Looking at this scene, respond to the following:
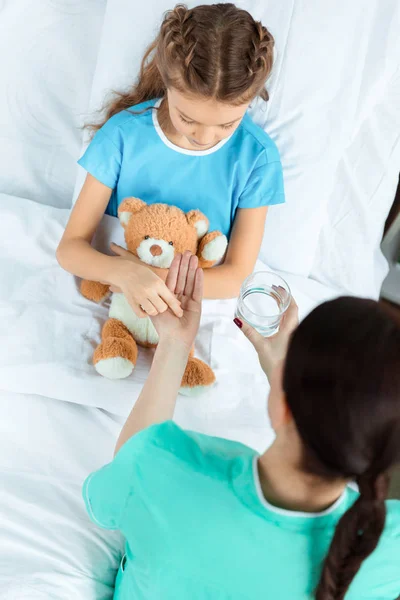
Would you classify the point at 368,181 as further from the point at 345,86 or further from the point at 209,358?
the point at 209,358

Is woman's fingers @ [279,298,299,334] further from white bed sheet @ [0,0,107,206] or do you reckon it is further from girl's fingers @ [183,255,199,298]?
white bed sheet @ [0,0,107,206]

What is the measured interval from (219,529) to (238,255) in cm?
67

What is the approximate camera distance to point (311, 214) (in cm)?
140

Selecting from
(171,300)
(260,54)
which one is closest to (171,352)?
(171,300)

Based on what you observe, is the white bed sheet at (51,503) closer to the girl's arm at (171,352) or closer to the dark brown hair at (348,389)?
the girl's arm at (171,352)

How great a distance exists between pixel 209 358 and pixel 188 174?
368 mm

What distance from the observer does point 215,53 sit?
3.11 ft

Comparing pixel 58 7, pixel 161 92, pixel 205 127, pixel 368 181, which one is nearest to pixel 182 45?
pixel 205 127

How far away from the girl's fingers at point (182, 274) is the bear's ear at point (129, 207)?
0.18 metres

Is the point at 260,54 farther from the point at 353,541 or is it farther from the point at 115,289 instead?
the point at 353,541

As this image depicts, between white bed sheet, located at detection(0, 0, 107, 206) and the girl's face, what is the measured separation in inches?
18.1

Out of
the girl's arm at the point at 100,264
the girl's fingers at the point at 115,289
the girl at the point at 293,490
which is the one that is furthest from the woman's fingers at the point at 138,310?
the girl at the point at 293,490

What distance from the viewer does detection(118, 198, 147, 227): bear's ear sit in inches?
44.0

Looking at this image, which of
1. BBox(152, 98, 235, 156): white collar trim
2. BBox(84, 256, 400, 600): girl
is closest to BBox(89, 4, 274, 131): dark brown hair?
BBox(152, 98, 235, 156): white collar trim
